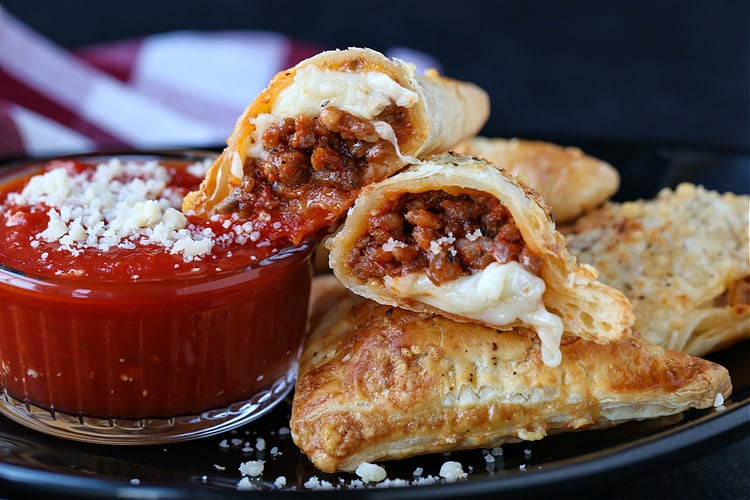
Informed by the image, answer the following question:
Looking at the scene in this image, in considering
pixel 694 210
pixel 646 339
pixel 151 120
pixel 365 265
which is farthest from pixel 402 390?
pixel 151 120

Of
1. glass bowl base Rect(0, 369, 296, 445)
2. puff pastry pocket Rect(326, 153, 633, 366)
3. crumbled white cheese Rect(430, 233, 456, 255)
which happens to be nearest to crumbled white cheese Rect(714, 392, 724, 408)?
puff pastry pocket Rect(326, 153, 633, 366)

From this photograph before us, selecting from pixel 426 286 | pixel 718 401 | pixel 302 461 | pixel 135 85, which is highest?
pixel 426 286

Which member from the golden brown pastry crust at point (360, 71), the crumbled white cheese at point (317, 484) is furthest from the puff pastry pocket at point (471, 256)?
the crumbled white cheese at point (317, 484)

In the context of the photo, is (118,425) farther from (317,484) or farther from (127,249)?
(317,484)

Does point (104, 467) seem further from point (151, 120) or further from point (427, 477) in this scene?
point (151, 120)

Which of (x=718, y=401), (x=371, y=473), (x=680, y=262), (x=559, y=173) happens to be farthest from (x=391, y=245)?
(x=559, y=173)

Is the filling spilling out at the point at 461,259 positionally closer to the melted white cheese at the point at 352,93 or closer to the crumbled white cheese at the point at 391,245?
the crumbled white cheese at the point at 391,245
